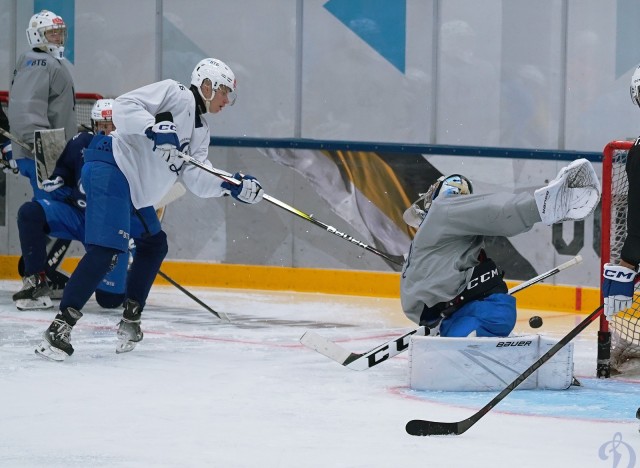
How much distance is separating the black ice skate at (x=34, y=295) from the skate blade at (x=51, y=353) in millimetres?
1563

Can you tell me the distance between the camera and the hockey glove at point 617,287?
414 cm

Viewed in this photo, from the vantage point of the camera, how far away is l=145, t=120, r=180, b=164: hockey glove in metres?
5.05

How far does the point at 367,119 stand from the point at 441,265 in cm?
390

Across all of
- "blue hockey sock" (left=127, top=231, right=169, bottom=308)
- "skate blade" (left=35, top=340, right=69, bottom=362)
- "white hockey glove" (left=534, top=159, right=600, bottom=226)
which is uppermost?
"white hockey glove" (left=534, top=159, right=600, bottom=226)

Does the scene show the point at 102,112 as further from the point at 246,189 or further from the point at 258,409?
the point at 258,409

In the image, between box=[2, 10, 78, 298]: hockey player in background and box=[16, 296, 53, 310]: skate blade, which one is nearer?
box=[16, 296, 53, 310]: skate blade

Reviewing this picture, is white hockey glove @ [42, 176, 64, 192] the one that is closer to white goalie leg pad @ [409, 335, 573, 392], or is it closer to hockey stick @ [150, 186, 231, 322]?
hockey stick @ [150, 186, 231, 322]

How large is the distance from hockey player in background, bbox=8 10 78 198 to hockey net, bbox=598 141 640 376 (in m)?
3.10

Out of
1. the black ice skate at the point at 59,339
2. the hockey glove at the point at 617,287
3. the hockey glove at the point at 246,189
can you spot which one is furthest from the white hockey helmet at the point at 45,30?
the hockey glove at the point at 617,287

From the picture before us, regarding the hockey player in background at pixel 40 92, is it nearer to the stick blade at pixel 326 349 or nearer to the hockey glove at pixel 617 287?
the stick blade at pixel 326 349

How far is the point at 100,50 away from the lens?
9.13 m

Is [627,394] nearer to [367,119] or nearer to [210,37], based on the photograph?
[367,119]

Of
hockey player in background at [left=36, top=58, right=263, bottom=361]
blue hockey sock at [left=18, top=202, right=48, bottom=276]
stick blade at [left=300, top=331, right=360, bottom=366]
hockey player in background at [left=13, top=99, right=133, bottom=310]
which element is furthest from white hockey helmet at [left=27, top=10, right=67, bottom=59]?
stick blade at [left=300, top=331, right=360, bottom=366]

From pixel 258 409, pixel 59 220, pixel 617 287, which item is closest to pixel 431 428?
pixel 258 409
